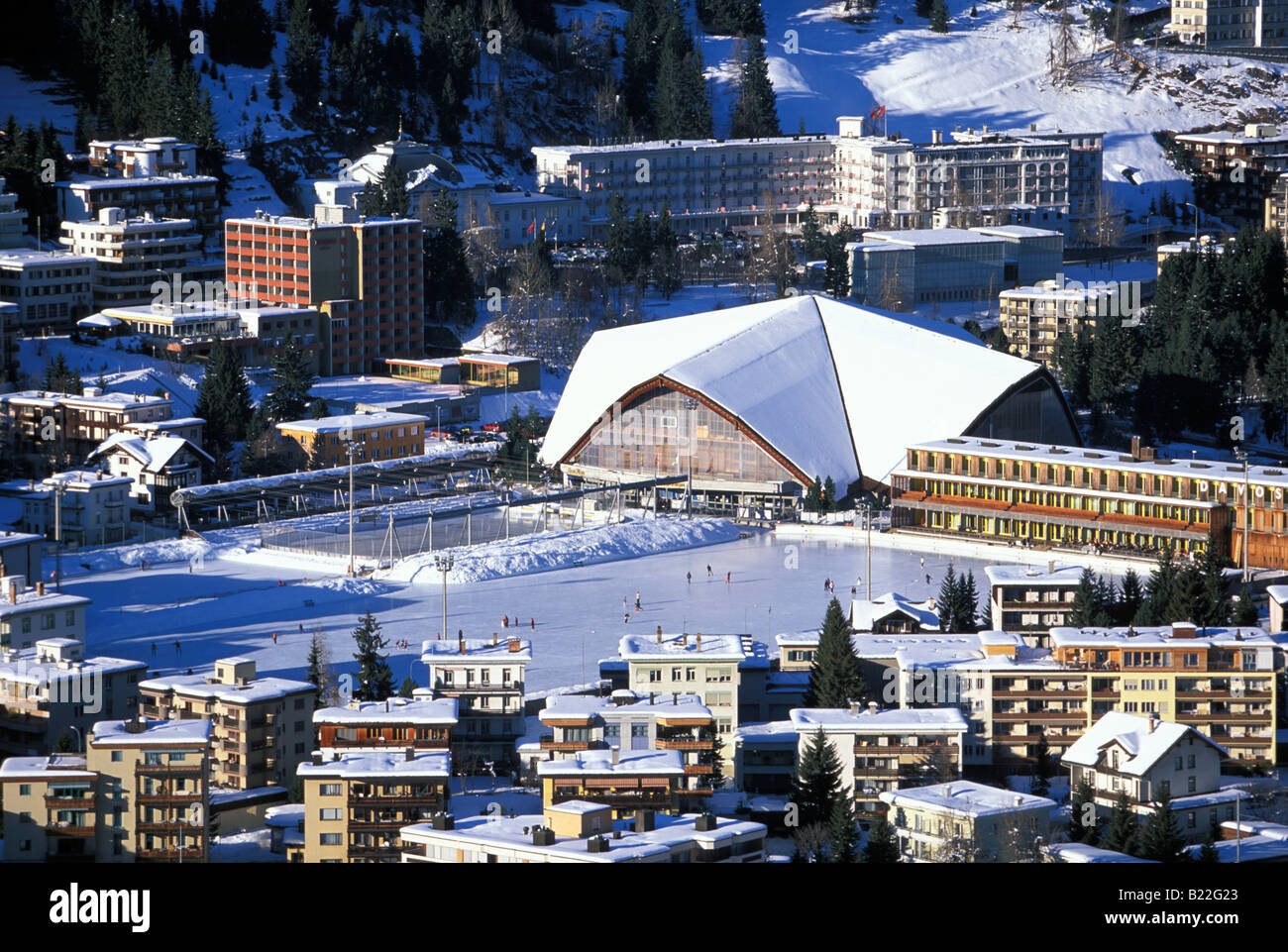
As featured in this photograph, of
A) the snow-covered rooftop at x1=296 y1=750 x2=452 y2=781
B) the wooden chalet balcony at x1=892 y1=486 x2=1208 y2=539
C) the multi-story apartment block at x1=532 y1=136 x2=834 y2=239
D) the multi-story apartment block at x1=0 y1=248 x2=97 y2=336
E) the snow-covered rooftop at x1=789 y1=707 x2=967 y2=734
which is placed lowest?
the snow-covered rooftop at x1=789 y1=707 x2=967 y2=734

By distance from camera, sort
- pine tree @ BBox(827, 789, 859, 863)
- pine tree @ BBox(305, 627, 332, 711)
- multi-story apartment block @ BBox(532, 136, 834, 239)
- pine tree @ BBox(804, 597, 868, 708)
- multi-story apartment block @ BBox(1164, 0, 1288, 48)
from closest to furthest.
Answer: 1. pine tree @ BBox(827, 789, 859, 863)
2. pine tree @ BBox(305, 627, 332, 711)
3. pine tree @ BBox(804, 597, 868, 708)
4. multi-story apartment block @ BBox(532, 136, 834, 239)
5. multi-story apartment block @ BBox(1164, 0, 1288, 48)

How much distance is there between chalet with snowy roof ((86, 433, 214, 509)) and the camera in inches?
1939

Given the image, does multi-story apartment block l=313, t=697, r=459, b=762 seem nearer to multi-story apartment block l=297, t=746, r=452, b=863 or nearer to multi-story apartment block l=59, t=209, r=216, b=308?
multi-story apartment block l=297, t=746, r=452, b=863

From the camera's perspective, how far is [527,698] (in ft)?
105

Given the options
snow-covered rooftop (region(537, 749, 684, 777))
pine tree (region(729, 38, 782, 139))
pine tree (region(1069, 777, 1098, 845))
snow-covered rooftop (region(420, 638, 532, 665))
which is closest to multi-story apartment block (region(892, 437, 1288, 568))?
snow-covered rooftop (region(420, 638, 532, 665))

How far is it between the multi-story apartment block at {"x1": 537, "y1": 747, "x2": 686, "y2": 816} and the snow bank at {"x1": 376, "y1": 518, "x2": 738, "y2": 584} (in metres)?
18.4

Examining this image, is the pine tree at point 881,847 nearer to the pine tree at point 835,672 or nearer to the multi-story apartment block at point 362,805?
the multi-story apartment block at point 362,805

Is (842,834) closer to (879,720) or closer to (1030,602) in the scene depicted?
(879,720)

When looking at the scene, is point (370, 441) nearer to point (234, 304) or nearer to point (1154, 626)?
point (234, 304)

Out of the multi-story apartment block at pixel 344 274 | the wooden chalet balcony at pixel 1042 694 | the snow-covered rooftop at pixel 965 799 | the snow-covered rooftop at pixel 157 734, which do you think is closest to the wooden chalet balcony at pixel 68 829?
the snow-covered rooftop at pixel 157 734

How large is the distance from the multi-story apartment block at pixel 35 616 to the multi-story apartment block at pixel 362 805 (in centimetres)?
1052
